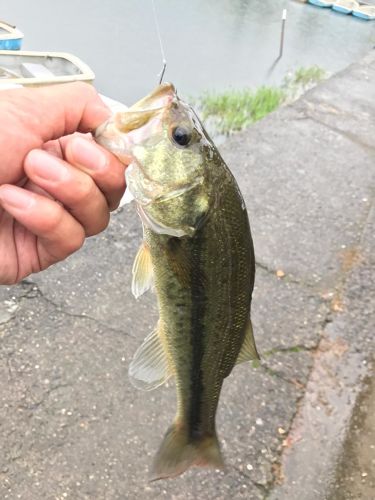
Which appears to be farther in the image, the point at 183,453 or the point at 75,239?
the point at 183,453

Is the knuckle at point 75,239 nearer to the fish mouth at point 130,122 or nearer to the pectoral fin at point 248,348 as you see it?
the fish mouth at point 130,122

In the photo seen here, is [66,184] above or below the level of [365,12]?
above

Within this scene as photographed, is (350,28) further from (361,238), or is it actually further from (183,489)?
(183,489)

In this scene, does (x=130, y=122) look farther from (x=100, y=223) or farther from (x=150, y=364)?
(x=150, y=364)

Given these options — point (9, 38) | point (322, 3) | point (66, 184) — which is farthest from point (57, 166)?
point (322, 3)

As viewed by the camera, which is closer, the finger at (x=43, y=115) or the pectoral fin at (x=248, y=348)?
the finger at (x=43, y=115)

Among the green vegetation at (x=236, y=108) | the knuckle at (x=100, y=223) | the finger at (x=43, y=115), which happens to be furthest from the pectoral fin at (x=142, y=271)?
the green vegetation at (x=236, y=108)

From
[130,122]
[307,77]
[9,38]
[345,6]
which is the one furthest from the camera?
[345,6]
